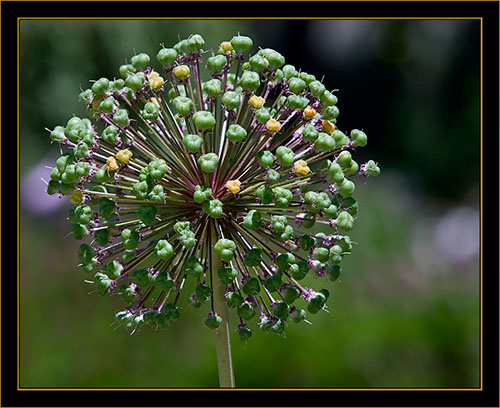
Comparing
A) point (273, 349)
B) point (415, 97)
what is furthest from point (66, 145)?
point (415, 97)

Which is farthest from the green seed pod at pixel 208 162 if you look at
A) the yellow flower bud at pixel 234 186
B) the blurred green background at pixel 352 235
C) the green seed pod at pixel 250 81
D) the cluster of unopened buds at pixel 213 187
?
the blurred green background at pixel 352 235

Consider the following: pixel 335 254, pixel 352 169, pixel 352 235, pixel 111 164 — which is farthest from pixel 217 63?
pixel 352 235

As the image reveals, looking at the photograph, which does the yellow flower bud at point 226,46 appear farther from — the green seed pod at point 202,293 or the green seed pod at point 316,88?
the green seed pod at point 202,293

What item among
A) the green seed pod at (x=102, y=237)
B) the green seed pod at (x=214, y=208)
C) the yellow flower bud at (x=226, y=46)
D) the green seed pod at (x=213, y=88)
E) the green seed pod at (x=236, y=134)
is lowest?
the green seed pod at (x=102, y=237)

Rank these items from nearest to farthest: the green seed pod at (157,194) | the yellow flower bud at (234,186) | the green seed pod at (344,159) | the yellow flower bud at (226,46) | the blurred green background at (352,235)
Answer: the green seed pod at (157,194), the yellow flower bud at (234,186), the green seed pod at (344,159), the yellow flower bud at (226,46), the blurred green background at (352,235)

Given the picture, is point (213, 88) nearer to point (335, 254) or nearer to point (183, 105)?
point (183, 105)

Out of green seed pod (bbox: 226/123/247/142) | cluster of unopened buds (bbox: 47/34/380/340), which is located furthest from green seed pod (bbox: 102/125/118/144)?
green seed pod (bbox: 226/123/247/142)

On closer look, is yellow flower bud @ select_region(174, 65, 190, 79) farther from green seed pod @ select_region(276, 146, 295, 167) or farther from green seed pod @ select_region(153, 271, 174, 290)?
green seed pod @ select_region(153, 271, 174, 290)

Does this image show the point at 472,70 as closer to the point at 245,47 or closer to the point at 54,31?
the point at 54,31
